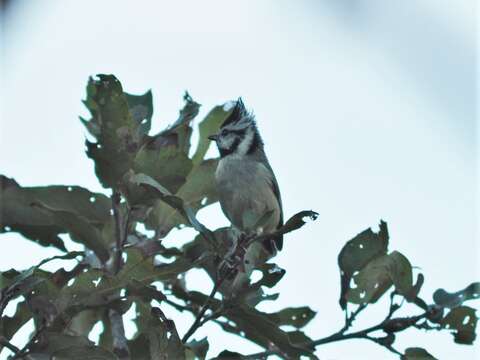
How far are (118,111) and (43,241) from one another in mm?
841

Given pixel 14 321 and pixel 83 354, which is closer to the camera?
pixel 83 354

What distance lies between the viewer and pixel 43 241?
3744mm

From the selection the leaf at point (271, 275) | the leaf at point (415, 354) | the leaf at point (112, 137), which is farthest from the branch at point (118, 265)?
the leaf at point (415, 354)

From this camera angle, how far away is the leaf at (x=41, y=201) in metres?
3.66

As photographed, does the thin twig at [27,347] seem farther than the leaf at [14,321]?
No

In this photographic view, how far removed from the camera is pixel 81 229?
3.49 m

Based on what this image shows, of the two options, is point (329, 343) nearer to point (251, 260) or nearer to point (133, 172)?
point (251, 260)

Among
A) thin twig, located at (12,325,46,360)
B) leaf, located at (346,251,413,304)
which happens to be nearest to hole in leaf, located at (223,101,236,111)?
leaf, located at (346,251,413,304)

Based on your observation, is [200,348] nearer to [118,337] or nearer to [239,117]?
[118,337]

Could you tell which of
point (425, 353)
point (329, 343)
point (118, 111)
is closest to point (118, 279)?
point (118, 111)

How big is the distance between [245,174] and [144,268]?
176cm

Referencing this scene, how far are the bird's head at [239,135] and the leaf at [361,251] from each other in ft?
4.63

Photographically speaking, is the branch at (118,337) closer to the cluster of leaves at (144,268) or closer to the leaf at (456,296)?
the cluster of leaves at (144,268)

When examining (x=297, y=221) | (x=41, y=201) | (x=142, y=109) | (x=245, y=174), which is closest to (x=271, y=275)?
(x=297, y=221)
